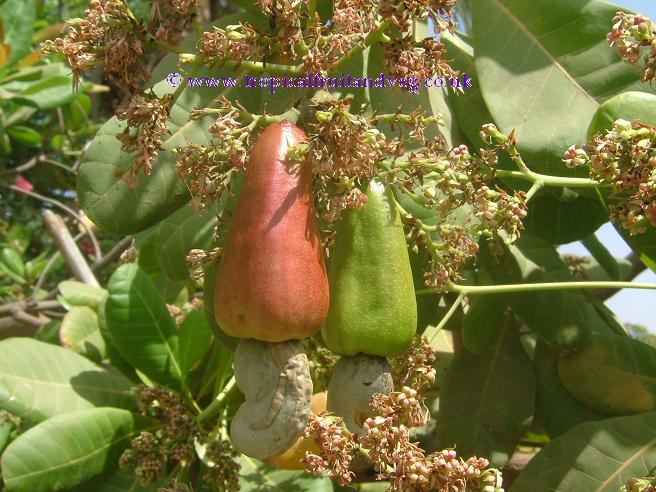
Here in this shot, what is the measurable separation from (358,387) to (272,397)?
134mm

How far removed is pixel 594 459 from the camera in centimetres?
138

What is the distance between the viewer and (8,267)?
124 inches

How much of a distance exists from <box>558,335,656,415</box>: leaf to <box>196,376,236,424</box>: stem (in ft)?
2.20

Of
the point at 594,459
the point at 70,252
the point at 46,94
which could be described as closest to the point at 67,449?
the point at 594,459

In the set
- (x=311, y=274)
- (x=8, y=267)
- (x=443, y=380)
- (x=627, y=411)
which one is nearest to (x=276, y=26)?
(x=311, y=274)

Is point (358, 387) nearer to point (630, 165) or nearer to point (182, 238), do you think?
point (630, 165)

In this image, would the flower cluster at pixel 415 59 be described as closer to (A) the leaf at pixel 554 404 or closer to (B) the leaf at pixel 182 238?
(B) the leaf at pixel 182 238

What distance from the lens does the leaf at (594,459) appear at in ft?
4.47

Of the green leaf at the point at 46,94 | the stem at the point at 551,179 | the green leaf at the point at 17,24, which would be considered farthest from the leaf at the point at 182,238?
the green leaf at the point at 17,24

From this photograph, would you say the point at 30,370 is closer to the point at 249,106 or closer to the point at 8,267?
the point at 249,106

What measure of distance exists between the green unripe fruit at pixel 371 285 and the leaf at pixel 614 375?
65 centimetres

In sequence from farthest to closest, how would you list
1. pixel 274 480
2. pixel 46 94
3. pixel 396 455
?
pixel 46 94
pixel 274 480
pixel 396 455

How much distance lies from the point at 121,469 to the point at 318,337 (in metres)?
0.55

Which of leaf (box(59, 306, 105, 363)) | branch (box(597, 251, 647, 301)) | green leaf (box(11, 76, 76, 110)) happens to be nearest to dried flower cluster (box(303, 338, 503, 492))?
leaf (box(59, 306, 105, 363))
